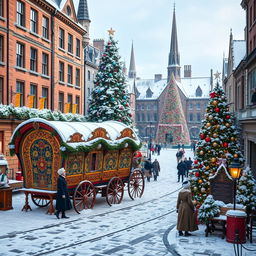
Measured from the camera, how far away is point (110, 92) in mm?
30656

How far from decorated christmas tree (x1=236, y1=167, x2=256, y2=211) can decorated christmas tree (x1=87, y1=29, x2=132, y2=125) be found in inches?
753

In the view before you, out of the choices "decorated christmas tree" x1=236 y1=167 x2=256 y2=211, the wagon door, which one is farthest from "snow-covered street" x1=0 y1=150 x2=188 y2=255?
"decorated christmas tree" x1=236 y1=167 x2=256 y2=211

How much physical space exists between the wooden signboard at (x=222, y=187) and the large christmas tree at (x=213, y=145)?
0.99 metres

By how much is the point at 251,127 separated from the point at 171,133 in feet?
159

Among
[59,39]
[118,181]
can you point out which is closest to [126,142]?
[118,181]

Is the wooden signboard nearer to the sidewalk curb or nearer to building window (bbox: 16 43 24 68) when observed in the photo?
the sidewalk curb

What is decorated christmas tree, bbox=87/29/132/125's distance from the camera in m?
30.8

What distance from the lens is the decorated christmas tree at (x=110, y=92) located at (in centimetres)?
3084

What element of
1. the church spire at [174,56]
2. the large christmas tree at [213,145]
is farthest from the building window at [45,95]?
the church spire at [174,56]

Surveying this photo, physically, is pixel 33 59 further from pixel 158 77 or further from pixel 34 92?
pixel 158 77

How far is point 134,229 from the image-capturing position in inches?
489

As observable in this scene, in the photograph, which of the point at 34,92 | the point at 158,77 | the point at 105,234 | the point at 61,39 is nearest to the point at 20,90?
the point at 34,92

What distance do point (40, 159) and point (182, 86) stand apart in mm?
88563

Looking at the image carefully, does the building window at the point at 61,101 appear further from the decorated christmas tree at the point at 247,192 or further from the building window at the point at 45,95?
the decorated christmas tree at the point at 247,192
